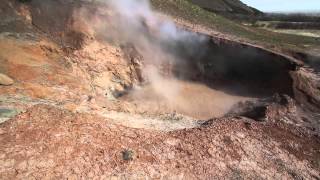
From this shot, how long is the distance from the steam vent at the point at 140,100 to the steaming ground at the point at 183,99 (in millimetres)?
50

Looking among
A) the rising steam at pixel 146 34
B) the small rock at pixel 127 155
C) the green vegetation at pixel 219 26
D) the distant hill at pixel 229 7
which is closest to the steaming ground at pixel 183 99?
the rising steam at pixel 146 34

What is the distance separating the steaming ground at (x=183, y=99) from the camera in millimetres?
15586

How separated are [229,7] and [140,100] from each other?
3747 centimetres

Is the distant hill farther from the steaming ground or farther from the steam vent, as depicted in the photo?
the steaming ground

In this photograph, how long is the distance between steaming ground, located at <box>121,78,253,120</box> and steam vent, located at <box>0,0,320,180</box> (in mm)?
50

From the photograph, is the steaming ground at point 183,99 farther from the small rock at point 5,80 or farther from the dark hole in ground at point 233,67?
the small rock at point 5,80

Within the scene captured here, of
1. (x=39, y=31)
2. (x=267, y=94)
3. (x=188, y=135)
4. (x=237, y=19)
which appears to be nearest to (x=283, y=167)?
(x=188, y=135)

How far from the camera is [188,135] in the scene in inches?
487

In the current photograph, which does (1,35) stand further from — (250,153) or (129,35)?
(250,153)

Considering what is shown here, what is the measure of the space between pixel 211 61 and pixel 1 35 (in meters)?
8.82

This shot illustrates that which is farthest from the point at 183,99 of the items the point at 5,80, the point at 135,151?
the point at 5,80

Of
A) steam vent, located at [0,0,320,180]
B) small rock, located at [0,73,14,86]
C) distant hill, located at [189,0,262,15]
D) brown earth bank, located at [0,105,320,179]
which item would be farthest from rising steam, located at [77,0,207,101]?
distant hill, located at [189,0,262,15]

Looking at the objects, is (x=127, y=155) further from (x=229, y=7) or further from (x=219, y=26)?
(x=229, y=7)

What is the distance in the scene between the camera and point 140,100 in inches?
623
